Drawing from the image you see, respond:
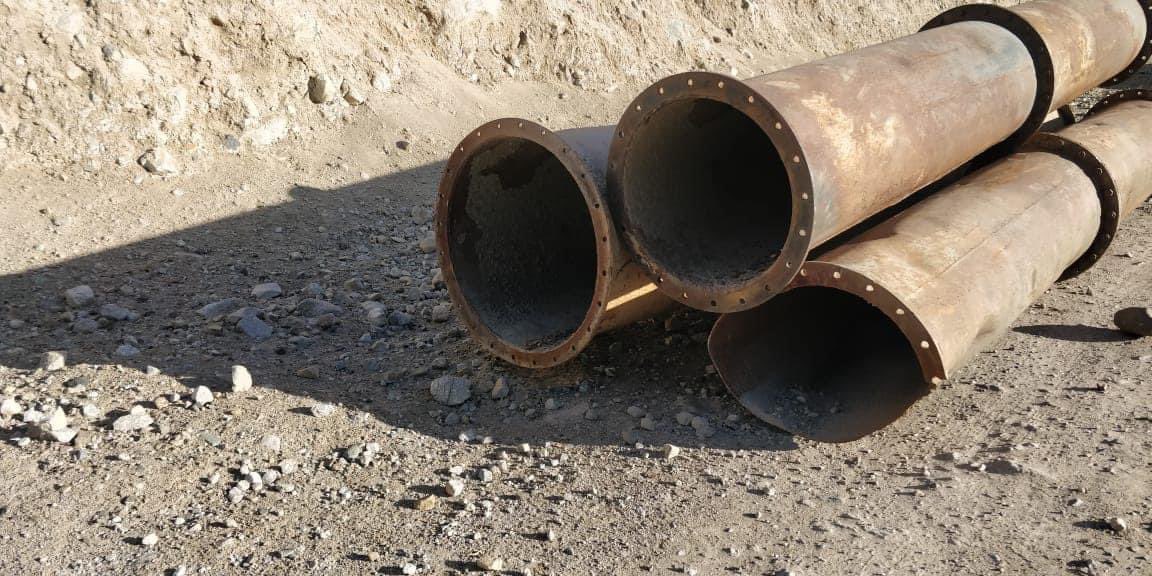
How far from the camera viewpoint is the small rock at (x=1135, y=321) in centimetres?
424

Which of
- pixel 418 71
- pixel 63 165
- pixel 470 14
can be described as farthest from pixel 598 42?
pixel 63 165

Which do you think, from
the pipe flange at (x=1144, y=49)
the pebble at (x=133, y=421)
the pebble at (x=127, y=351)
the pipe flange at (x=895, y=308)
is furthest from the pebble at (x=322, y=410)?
the pipe flange at (x=1144, y=49)

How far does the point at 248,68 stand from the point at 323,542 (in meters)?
4.11

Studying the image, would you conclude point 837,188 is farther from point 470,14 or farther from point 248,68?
point 470,14

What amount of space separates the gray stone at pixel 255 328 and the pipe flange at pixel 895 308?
241 centimetres

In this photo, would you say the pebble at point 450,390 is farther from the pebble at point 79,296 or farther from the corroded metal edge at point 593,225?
the pebble at point 79,296

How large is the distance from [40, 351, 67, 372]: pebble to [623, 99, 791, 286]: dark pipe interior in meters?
2.30

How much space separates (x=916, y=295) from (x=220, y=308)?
3066 mm

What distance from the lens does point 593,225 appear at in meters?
3.82

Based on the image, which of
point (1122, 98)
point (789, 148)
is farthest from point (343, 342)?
point (1122, 98)

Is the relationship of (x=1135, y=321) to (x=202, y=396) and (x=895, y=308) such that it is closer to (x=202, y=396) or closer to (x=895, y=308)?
(x=895, y=308)

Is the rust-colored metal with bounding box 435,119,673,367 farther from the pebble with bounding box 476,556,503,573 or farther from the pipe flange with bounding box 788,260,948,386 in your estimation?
the pebble with bounding box 476,556,503,573

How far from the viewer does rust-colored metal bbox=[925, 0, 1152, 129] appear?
16.0ft

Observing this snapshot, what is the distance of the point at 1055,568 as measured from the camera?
2.78 meters
